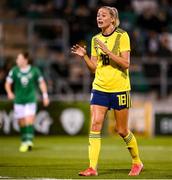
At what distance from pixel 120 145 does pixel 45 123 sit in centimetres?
450

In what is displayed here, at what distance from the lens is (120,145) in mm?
21156

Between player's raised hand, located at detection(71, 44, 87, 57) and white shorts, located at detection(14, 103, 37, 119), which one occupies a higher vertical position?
player's raised hand, located at detection(71, 44, 87, 57)

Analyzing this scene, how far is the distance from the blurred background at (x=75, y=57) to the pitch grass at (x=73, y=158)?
1175 mm

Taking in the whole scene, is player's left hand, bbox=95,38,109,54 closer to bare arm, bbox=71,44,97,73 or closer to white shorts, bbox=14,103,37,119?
bare arm, bbox=71,44,97,73

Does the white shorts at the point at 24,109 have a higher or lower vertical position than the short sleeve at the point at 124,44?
lower

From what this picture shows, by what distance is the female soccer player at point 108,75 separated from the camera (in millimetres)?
11914

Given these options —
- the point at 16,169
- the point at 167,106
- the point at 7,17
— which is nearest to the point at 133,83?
the point at 167,106

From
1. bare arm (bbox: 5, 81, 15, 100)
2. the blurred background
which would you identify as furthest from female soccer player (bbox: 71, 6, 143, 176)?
the blurred background

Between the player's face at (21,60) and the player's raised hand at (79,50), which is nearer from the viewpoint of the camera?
the player's raised hand at (79,50)

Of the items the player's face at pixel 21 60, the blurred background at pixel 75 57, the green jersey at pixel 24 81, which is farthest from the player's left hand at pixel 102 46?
the blurred background at pixel 75 57

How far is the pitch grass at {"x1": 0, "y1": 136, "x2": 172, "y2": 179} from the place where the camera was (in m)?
12.2

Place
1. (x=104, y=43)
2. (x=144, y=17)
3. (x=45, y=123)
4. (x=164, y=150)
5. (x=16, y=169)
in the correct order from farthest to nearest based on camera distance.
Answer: (x=144, y=17) < (x=45, y=123) < (x=164, y=150) < (x=16, y=169) < (x=104, y=43)

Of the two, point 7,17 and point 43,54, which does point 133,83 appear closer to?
point 43,54

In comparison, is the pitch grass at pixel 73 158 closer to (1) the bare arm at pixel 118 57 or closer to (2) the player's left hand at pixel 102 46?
(1) the bare arm at pixel 118 57
